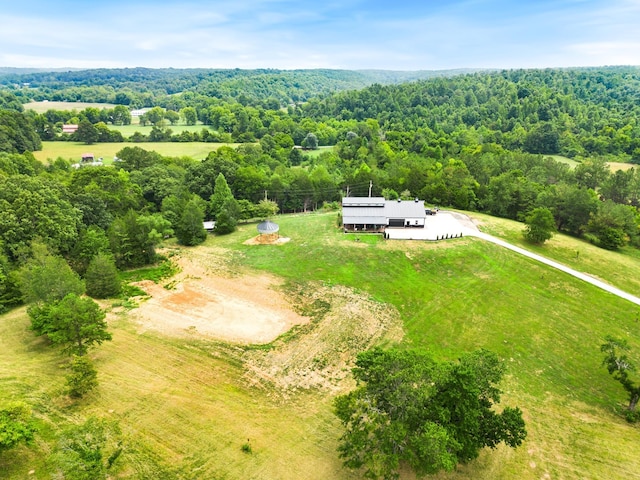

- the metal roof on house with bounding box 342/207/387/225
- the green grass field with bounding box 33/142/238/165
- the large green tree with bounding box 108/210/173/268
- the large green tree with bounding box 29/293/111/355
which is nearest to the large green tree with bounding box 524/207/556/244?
the metal roof on house with bounding box 342/207/387/225

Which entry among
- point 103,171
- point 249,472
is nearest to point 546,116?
point 103,171

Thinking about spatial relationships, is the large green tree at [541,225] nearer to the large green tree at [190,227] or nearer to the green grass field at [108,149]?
the large green tree at [190,227]

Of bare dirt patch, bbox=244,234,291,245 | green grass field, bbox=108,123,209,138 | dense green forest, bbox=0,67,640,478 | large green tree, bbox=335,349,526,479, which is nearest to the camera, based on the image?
large green tree, bbox=335,349,526,479

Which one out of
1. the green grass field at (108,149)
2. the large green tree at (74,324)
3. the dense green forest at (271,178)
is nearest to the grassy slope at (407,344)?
the dense green forest at (271,178)

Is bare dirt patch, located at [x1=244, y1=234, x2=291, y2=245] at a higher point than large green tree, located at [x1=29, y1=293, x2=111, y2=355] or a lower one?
lower

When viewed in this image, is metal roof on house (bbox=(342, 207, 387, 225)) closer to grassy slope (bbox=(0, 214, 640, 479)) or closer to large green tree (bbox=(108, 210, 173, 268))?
grassy slope (bbox=(0, 214, 640, 479))

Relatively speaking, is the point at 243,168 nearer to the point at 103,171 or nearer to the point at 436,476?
the point at 103,171

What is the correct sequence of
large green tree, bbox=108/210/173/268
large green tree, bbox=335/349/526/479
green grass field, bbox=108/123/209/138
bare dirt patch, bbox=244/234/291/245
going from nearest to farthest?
large green tree, bbox=335/349/526/479, large green tree, bbox=108/210/173/268, bare dirt patch, bbox=244/234/291/245, green grass field, bbox=108/123/209/138
